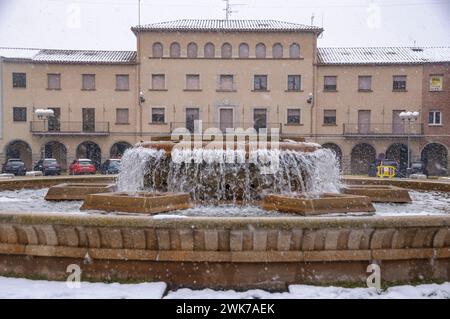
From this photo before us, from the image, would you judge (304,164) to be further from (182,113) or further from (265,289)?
(182,113)

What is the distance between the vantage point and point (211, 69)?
3588 centimetres

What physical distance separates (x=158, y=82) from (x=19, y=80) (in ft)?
36.0

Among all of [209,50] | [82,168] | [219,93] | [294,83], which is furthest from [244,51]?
[82,168]

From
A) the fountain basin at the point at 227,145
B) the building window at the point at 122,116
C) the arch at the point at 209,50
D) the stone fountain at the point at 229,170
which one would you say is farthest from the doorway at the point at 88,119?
the fountain basin at the point at 227,145

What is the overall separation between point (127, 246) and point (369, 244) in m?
2.19

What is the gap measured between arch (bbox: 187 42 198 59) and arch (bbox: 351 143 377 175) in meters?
14.5

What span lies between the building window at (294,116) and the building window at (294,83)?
1.63 meters

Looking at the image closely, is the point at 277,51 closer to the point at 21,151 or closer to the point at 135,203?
the point at 21,151

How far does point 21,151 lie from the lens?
37656 millimetres

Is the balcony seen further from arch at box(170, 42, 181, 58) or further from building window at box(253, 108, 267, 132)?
building window at box(253, 108, 267, 132)

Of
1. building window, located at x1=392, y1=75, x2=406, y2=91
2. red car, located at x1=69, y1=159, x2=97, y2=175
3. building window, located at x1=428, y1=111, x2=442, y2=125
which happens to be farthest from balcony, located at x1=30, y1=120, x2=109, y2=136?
building window, located at x1=428, y1=111, x2=442, y2=125

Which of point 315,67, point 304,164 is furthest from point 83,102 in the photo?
point 304,164

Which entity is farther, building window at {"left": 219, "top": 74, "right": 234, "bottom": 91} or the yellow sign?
building window at {"left": 219, "top": 74, "right": 234, "bottom": 91}

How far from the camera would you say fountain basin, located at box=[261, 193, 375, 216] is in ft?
17.0
